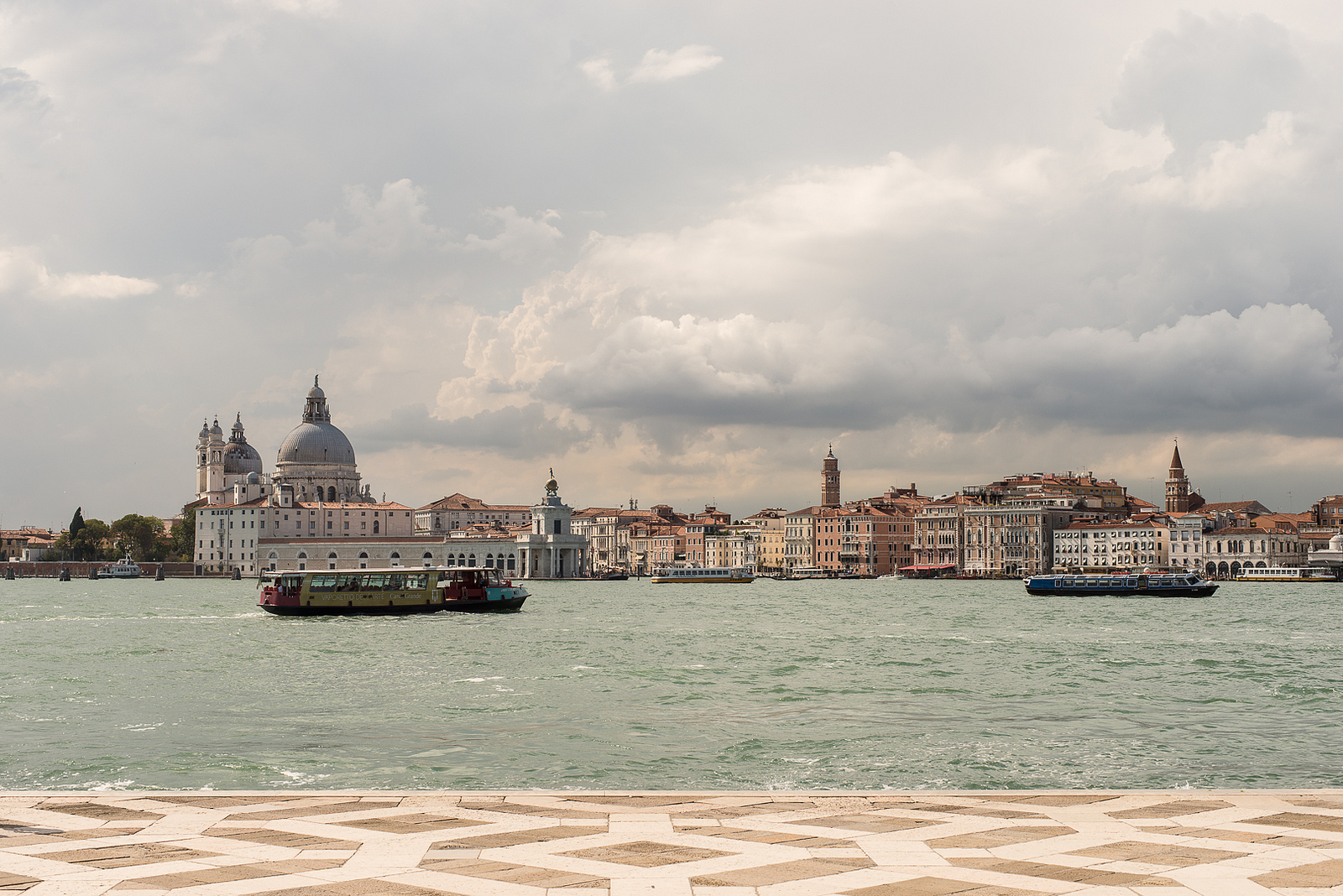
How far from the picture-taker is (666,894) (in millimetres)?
5152

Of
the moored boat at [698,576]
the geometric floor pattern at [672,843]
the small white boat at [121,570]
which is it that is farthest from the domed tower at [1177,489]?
the geometric floor pattern at [672,843]

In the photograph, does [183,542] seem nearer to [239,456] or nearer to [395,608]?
[239,456]

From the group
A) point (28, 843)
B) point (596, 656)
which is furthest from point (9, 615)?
point (28, 843)

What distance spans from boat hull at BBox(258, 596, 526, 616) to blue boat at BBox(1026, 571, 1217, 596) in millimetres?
30667

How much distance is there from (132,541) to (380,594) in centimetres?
8247

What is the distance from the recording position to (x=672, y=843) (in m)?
6.11

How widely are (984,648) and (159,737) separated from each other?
60.6 ft

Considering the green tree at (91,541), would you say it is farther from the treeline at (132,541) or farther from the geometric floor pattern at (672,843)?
the geometric floor pattern at (672,843)

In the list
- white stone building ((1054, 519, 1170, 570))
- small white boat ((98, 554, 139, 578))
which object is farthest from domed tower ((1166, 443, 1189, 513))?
small white boat ((98, 554, 139, 578))

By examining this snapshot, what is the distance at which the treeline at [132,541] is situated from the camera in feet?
389

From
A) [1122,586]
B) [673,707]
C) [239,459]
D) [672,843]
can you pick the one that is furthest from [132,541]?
[672,843]

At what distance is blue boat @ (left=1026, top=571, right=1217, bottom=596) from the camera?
2489 inches

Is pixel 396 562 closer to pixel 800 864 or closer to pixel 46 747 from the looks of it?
pixel 46 747

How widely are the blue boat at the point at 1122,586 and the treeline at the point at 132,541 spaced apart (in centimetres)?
8127
